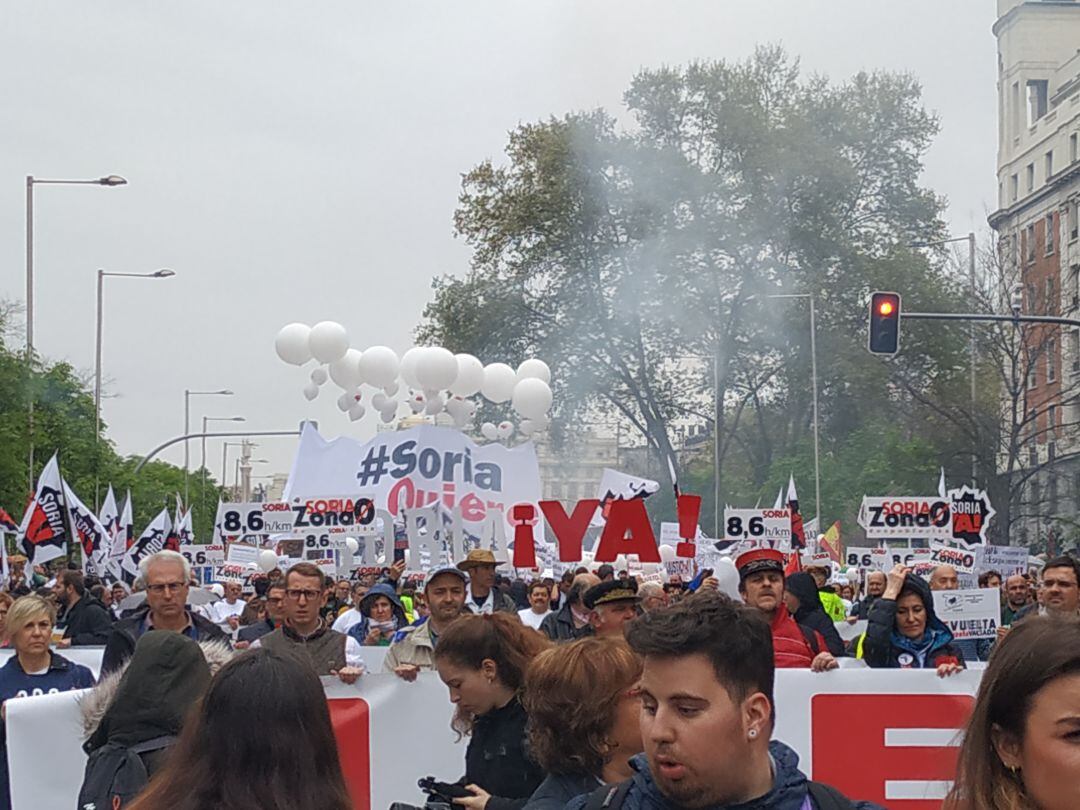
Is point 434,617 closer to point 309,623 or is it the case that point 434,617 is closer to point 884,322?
point 309,623

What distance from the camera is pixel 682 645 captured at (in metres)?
3.37

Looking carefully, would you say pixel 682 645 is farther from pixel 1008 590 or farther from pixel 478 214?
pixel 478 214

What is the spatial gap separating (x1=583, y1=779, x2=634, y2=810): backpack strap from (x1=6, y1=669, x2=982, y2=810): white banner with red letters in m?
3.65

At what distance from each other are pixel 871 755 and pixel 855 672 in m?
0.37

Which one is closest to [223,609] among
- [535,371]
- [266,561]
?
[266,561]

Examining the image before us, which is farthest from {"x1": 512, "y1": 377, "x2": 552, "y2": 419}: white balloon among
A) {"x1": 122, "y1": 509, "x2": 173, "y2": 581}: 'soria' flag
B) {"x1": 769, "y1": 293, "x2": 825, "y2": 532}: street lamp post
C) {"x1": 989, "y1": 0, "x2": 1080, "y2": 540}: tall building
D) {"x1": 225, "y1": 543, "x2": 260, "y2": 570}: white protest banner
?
A: {"x1": 989, "y1": 0, "x2": 1080, "y2": 540}: tall building

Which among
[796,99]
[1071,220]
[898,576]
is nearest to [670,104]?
[796,99]

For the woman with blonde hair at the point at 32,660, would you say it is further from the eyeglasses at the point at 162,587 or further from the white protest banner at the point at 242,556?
the white protest banner at the point at 242,556

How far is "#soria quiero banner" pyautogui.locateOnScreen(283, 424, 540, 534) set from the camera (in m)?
25.8

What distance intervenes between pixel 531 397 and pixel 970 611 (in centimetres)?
2042

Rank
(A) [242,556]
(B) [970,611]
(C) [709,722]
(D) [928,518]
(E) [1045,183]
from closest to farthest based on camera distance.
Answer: (C) [709,722] → (B) [970,611] → (D) [928,518] → (A) [242,556] → (E) [1045,183]

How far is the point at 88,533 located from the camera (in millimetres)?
23828

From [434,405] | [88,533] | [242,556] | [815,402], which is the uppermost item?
[815,402]

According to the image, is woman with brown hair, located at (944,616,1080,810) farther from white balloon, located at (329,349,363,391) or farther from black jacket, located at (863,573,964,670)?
white balloon, located at (329,349,363,391)
